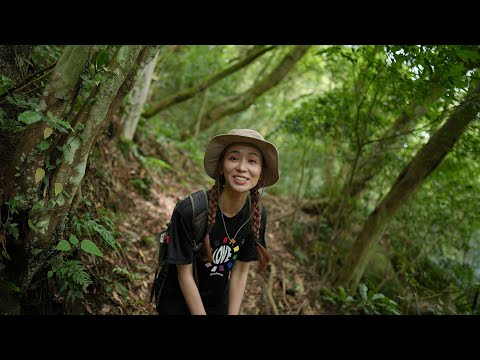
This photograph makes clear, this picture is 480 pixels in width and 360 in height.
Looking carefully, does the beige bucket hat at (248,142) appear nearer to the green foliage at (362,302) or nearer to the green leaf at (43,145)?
the green leaf at (43,145)

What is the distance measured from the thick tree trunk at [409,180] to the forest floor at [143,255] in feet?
2.50

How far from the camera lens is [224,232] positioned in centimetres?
273

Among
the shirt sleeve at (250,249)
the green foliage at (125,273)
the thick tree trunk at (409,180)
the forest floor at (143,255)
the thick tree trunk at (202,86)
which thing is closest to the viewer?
the shirt sleeve at (250,249)

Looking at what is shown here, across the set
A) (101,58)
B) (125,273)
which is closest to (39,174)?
(101,58)

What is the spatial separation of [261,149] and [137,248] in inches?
131

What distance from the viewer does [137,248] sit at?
521 centimetres

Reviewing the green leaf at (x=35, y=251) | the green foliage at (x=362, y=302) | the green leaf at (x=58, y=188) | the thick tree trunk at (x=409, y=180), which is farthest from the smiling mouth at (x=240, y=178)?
the thick tree trunk at (x=409, y=180)

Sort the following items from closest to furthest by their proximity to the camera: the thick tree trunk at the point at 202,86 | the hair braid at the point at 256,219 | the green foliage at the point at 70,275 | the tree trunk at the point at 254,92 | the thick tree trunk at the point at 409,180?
the green foliage at the point at 70,275 → the hair braid at the point at 256,219 → the thick tree trunk at the point at 409,180 → the thick tree trunk at the point at 202,86 → the tree trunk at the point at 254,92

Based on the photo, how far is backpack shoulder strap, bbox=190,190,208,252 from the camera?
8.32 feet

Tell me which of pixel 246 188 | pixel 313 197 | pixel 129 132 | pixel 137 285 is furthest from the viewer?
pixel 313 197

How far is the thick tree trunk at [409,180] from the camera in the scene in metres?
4.55

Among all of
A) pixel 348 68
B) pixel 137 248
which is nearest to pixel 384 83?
pixel 348 68

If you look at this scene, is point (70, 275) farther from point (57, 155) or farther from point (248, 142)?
point (248, 142)
